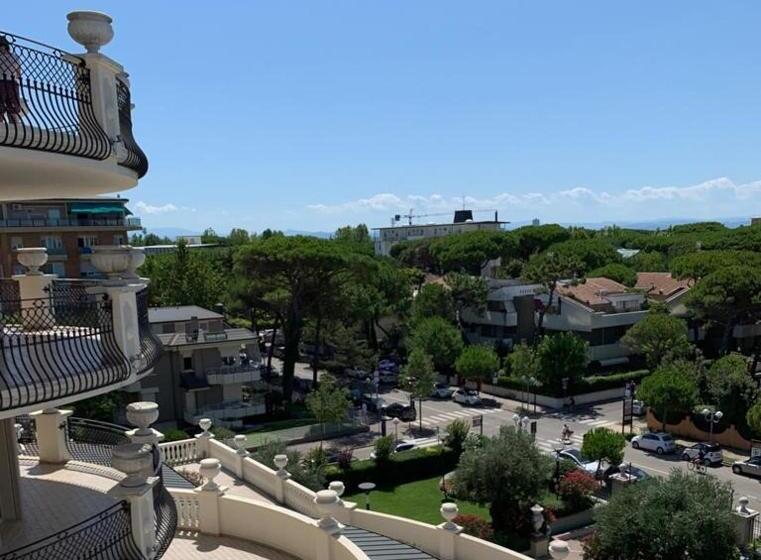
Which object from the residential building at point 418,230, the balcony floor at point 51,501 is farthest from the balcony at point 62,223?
the residential building at point 418,230

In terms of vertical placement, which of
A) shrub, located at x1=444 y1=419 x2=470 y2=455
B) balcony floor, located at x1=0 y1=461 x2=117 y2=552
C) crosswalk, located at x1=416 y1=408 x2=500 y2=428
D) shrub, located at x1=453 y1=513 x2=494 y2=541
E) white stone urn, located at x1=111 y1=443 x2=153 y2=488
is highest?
white stone urn, located at x1=111 y1=443 x2=153 y2=488

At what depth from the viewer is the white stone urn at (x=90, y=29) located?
750cm

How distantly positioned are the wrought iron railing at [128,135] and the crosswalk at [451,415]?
1339 inches

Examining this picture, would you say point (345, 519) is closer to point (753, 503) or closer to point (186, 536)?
point (186, 536)

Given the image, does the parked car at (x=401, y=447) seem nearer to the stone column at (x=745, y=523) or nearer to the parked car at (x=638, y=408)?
the stone column at (x=745, y=523)

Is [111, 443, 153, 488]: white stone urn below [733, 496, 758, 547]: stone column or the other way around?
the other way around

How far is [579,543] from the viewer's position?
24156 millimetres

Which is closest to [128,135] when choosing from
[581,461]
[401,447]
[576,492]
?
[576,492]

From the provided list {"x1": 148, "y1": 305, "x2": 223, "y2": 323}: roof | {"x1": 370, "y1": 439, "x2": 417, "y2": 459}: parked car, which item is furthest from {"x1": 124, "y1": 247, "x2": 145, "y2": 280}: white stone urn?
{"x1": 148, "y1": 305, "x2": 223, "y2": 323}: roof

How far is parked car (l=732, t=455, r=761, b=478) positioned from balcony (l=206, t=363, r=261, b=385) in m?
26.2

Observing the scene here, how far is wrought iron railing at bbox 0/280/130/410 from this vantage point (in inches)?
262

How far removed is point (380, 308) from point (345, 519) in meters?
40.9

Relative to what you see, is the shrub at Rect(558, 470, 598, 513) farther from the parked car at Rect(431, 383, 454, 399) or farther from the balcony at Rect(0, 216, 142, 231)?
the balcony at Rect(0, 216, 142, 231)

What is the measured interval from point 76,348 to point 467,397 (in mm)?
40625
